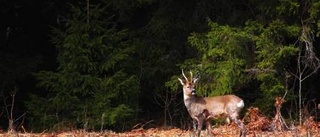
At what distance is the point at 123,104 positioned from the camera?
1479 centimetres

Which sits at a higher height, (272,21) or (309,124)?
(272,21)

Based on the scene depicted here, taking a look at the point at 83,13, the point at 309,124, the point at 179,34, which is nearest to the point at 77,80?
the point at 83,13

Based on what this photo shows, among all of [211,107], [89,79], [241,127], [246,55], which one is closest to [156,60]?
[89,79]

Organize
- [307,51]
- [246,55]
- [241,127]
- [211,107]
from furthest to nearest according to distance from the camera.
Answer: [246,55] → [307,51] → [211,107] → [241,127]

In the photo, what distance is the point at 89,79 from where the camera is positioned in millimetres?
14797

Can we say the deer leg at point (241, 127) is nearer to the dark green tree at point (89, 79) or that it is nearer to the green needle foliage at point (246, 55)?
the green needle foliage at point (246, 55)

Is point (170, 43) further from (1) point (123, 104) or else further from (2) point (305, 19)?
(2) point (305, 19)

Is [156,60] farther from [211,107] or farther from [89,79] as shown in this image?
[211,107]

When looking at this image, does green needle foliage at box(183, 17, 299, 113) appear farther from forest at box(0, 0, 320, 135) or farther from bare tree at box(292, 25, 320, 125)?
bare tree at box(292, 25, 320, 125)

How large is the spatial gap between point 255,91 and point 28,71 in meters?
5.58

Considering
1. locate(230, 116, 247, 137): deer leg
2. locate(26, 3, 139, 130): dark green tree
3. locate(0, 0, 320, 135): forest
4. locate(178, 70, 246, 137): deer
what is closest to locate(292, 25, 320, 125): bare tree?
locate(0, 0, 320, 135): forest

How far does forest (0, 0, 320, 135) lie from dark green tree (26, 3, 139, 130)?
0.9 inches

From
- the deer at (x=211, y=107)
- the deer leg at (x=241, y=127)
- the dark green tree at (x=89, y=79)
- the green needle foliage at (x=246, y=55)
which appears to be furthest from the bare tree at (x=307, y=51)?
the dark green tree at (x=89, y=79)

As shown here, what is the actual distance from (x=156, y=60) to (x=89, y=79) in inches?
79.6
